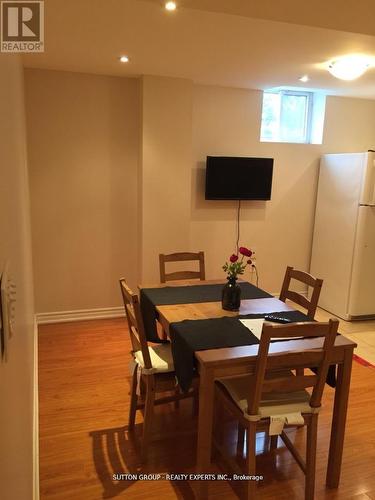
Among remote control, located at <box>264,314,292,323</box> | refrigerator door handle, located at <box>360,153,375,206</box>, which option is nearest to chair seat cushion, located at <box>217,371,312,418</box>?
remote control, located at <box>264,314,292,323</box>

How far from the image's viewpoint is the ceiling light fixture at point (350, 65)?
322 centimetres

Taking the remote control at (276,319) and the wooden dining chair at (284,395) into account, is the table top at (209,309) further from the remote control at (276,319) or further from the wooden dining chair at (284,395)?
the wooden dining chair at (284,395)

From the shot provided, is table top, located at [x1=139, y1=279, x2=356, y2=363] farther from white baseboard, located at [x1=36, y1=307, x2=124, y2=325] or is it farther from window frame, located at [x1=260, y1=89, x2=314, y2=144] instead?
A: window frame, located at [x1=260, y1=89, x2=314, y2=144]

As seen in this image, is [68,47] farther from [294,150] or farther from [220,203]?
[294,150]

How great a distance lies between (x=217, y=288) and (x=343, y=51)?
204cm

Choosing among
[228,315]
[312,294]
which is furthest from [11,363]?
[312,294]

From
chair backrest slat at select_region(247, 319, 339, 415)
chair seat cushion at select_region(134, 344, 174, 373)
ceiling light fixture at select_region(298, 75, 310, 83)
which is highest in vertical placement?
ceiling light fixture at select_region(298, 75, 310, 83)

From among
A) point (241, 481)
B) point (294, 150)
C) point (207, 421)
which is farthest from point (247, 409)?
point (294, 150)

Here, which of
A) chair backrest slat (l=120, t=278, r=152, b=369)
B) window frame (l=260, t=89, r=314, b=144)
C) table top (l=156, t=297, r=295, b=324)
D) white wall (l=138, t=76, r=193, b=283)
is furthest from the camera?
window frame (l=260, t=89, r=314, b=144)

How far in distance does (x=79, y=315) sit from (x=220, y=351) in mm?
2793

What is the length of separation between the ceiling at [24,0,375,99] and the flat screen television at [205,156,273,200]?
83 cm

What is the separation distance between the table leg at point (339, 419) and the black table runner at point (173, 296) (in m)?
0.82

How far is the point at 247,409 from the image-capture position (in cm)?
192

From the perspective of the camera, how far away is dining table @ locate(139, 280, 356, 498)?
187cm
